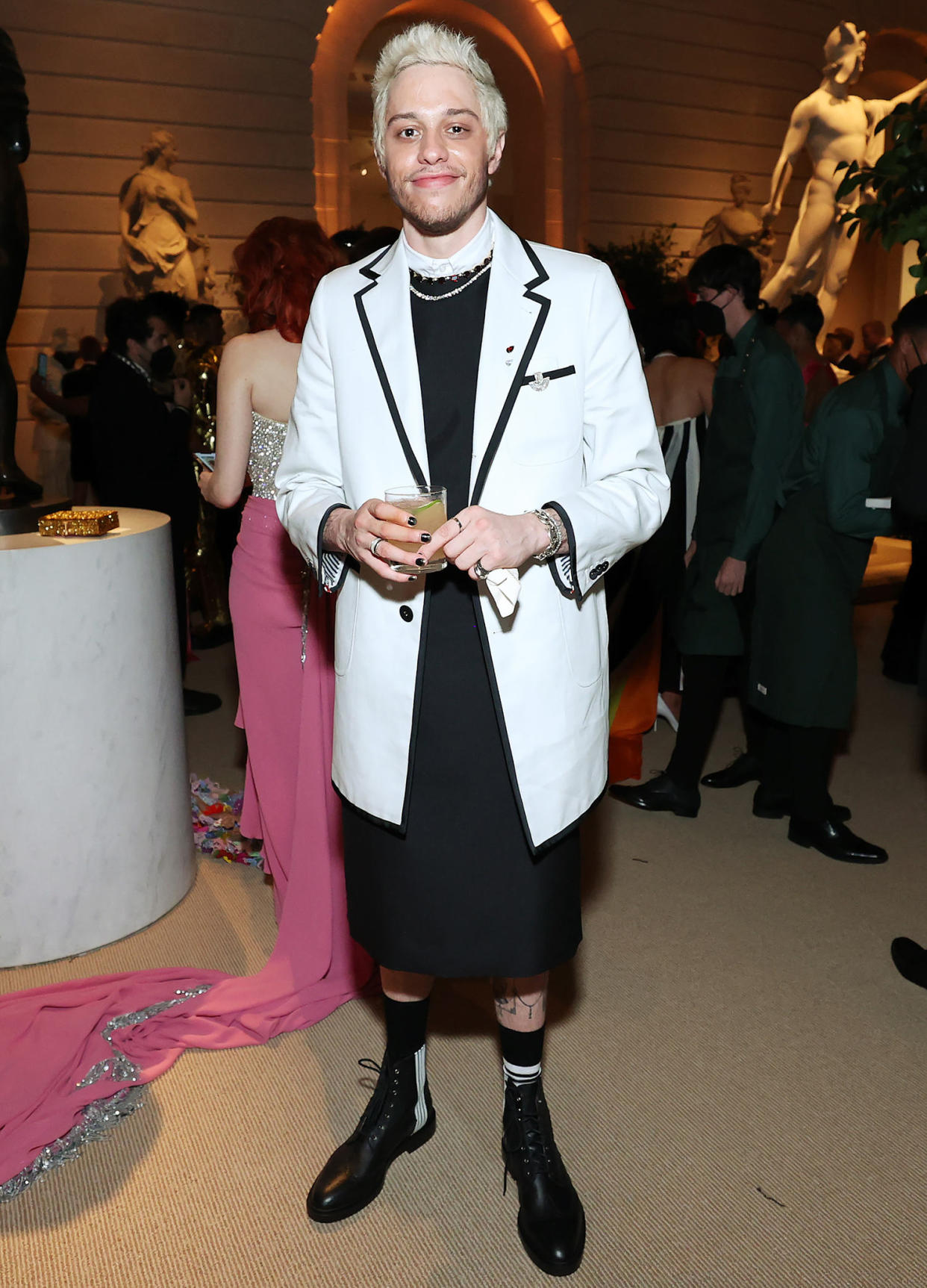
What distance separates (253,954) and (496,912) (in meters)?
1.31

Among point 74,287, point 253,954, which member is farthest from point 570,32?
point 253,954

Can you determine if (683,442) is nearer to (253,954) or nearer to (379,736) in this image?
(253,954)

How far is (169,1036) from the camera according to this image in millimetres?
2453

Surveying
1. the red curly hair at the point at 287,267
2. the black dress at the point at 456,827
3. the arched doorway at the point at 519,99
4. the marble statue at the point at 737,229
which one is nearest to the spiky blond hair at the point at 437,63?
the black dress at the point at 456,827

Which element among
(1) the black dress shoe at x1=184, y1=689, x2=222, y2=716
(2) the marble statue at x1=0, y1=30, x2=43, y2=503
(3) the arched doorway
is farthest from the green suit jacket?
(3) the arched doorway

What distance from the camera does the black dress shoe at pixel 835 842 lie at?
132 inches

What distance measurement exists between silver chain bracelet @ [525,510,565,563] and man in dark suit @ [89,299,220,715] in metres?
3.12

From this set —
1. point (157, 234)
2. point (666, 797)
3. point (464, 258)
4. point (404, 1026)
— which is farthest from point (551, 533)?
point (157, 234)

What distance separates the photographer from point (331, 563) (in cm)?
171

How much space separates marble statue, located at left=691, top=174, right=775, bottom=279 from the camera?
1204 cm

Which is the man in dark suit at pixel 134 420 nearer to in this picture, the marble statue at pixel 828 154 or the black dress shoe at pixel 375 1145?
the black dress shoe at pixel 375 1145

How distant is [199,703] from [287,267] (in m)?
2.64

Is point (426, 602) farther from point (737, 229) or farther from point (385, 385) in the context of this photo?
point (737, 229)

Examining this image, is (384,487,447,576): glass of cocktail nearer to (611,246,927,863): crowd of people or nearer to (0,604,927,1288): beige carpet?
(0,604,927,1288): beige carpet
